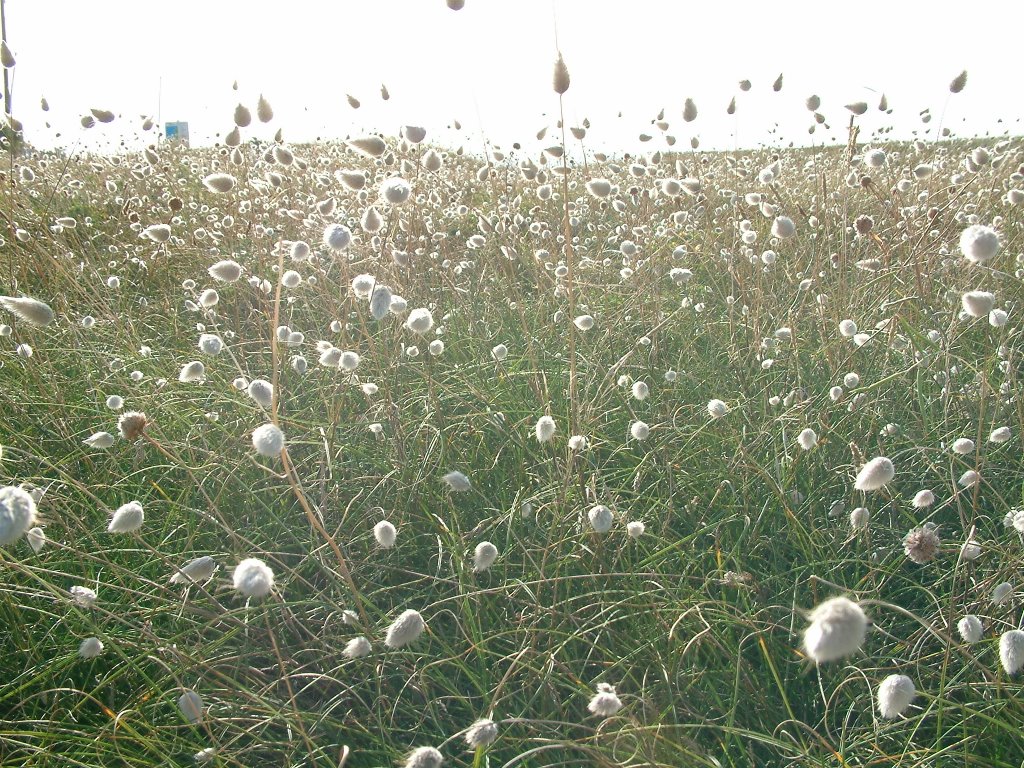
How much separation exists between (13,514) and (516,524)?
1.13m

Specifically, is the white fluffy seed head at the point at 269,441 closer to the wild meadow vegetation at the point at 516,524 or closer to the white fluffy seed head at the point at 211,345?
the wild meadow vegetation at the point at 516,524

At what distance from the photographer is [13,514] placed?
976 millimetres

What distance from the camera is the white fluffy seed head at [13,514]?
0.97 metres

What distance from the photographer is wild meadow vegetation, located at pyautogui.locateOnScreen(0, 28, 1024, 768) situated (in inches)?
50.9

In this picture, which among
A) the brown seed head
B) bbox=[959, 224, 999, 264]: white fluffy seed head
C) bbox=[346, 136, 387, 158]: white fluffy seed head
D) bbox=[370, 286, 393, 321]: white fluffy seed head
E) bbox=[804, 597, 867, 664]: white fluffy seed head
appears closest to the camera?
bbox=[804, 597, 867, 664]: white fluffy seed head

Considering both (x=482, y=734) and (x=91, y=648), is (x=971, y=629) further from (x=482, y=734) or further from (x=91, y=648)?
(x=91, y=648)

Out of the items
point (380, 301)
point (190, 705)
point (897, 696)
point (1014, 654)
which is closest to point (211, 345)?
point (380, 301)

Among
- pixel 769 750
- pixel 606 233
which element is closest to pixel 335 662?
pixel 769 750

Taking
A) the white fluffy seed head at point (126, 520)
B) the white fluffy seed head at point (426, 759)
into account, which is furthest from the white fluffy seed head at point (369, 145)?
the white fluffy seed head at point (426, 759)

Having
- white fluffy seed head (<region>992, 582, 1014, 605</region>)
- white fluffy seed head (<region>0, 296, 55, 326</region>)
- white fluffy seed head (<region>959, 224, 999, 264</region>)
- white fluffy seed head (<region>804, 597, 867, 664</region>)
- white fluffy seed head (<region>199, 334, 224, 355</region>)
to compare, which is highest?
white fluffy seed head (<region>0, 296, 55, 326</region>)

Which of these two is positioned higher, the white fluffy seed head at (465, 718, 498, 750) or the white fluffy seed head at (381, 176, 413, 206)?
the white fluffy seed head at (381, 176, 413, 206)

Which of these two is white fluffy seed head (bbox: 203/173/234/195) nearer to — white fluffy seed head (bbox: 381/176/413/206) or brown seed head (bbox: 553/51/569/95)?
white fluffy seed head (bbox: 381/176/413/206)

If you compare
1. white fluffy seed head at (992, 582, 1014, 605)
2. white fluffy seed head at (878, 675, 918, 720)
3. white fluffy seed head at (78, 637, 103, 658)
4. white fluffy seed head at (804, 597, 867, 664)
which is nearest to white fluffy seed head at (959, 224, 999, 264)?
white fluffy seed head at (992, 582, 1014, 605)

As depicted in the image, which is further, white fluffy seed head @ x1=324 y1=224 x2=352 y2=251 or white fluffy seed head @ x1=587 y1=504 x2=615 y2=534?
white fluffy seed head @ x1=324 y1=224 x2=352 y2=251
